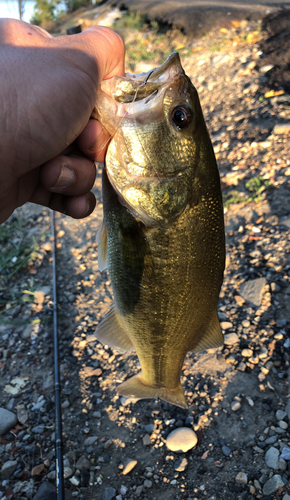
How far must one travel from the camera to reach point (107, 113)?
1658 mm

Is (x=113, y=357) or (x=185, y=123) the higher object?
(x=185, y=123)

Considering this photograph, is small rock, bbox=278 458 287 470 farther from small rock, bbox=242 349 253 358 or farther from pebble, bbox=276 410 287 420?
small rock, bbox=242 349 253 358

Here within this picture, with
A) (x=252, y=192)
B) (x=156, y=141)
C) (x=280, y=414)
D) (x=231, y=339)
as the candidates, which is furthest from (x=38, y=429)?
(x=252, y=192)

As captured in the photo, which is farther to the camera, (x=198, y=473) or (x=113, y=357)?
(x=113, y=357)

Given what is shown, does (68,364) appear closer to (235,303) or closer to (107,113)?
(235,303)

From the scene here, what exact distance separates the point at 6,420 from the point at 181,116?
2.81 meters

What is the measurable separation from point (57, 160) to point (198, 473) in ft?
7.67

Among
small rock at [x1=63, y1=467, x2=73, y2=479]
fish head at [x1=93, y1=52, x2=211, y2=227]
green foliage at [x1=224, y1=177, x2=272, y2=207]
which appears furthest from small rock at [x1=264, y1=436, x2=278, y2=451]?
green foliage at [x1=224, y1=177, x2=272, y2=207]

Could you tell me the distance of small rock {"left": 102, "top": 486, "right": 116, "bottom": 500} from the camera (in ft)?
8.46

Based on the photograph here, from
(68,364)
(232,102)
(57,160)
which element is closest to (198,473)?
(68,364)

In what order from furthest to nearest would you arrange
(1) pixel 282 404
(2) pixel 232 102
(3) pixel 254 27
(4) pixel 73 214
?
1. (3) pixel 254 27
2. (2) pixel 232 102
3. (1) pixel 282 404
4. (4) pixel 73 214

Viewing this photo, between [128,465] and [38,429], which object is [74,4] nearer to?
[38,429]

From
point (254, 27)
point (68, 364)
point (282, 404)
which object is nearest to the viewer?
point (282, 404)

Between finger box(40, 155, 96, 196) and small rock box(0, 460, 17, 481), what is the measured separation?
219 centimetres
